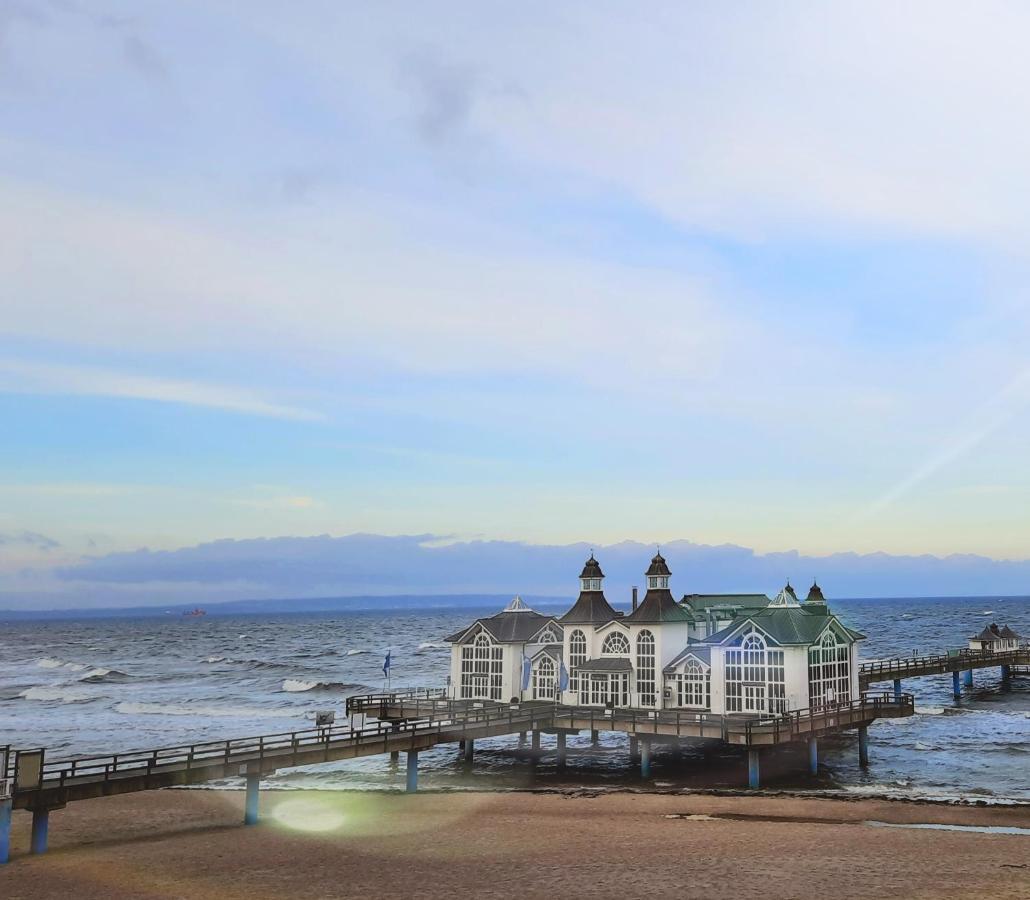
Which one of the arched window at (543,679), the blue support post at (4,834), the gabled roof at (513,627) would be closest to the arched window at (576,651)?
the arched window at (543,679)

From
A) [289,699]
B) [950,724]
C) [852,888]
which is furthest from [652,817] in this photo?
[289,699]

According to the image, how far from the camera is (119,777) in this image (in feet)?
116

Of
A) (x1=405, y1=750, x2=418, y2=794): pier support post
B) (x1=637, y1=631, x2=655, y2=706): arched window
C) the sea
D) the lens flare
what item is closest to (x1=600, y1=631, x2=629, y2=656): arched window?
(x1=637, y1=631, x2=655, y2=706): arched window

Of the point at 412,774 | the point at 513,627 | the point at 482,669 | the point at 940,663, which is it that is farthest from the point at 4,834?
the point at 940,663

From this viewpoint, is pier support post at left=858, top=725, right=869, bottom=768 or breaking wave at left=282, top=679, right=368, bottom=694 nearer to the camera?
pier support post at left=858, top=725, right=869, bottom=768

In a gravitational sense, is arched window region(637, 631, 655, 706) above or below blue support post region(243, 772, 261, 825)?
above

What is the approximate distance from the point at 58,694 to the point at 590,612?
6587 cm

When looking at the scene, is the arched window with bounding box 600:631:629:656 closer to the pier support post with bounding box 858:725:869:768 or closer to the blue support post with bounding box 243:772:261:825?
the pier support post with bounding box 858:725:869:768

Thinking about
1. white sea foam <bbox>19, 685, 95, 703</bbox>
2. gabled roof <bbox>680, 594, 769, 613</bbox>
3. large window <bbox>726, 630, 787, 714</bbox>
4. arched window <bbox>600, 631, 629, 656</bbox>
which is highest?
gabled roof <bbox>680, 594, 769, 613</bbox>

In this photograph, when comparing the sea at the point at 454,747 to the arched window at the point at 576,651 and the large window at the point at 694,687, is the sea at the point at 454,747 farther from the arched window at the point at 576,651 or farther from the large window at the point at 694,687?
the arched window at the point at 576,651

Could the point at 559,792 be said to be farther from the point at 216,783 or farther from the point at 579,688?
the point at 216,783

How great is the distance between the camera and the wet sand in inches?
1191

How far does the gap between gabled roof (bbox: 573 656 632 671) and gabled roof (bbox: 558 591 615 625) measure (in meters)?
2.14

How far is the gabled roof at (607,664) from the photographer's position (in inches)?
2235
